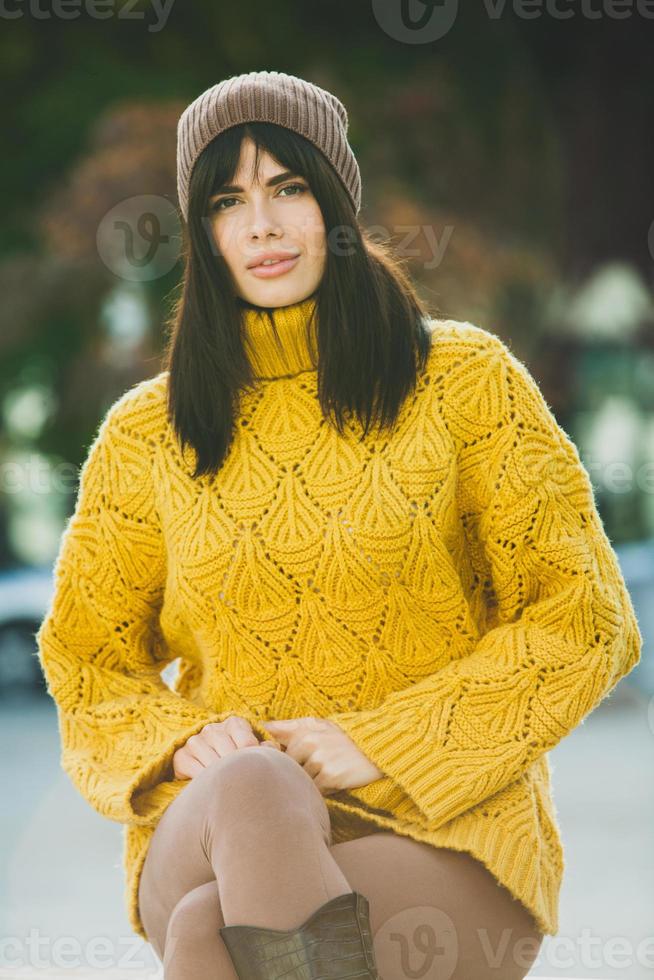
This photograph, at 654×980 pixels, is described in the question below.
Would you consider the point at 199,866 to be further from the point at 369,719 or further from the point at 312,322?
the point at 312,322

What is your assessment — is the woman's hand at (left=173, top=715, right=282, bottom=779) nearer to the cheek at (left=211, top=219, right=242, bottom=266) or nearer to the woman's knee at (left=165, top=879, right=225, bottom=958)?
the woman's knee at (left=165, top=879, right=225, bottom=958)

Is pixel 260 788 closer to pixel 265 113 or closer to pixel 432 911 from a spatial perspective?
pixel 432 911

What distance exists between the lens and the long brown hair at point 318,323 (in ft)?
6.79

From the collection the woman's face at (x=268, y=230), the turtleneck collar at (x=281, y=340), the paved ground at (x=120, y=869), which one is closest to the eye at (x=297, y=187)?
the woman's face at (x=268, y=230)

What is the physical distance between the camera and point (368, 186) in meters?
6.82

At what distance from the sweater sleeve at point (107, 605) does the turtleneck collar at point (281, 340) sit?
235 mm

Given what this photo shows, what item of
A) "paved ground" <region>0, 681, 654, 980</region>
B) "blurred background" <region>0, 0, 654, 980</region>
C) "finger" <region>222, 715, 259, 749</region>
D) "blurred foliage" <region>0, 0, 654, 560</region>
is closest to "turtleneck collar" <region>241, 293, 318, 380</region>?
"finger" <region>222, 715, 259, 749</region>

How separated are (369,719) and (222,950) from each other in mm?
411

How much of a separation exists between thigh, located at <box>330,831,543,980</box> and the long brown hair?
65cm

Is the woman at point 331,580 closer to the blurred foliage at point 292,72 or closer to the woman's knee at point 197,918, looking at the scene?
the woman's knee at point 197,918

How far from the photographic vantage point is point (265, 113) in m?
2.05

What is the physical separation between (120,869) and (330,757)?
264 cm

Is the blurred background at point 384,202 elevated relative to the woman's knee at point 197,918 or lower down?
elevated

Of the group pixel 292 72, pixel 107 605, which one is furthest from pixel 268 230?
pixel 292 72
